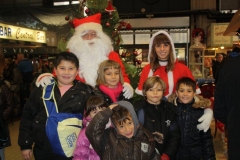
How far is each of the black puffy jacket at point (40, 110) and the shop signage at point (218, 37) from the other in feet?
32.0

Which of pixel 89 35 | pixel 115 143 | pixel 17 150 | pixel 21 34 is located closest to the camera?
pixel 115 143

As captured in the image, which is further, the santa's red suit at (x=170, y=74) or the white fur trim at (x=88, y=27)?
the white fur trim at (x=88, y=27)

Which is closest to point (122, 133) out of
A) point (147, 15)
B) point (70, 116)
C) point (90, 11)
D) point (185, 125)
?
point (70, 116)

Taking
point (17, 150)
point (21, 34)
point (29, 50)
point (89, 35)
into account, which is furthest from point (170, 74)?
point (29, 50)

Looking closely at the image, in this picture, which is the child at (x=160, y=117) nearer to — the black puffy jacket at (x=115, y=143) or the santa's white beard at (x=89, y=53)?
the black puffy jacket at (x=115, y=143)

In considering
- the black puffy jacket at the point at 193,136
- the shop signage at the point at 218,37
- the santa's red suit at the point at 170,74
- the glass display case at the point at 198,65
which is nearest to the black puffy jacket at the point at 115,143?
the black puffy jacket at the point at 193,136

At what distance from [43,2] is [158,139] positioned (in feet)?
43.5

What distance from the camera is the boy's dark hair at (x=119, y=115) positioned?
224 centimetres

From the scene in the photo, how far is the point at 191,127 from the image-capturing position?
279 centimetres

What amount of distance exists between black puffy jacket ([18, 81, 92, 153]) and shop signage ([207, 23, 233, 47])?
384 inches

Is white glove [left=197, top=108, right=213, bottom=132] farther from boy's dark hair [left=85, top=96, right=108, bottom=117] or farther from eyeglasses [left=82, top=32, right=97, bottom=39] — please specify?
eyeglasses [left=82, top=32, right=97, bottom=39]

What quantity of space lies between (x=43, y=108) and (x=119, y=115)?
775 millimetres

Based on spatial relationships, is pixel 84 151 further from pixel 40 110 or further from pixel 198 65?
pixel 198 65

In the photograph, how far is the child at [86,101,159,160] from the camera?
2176mm
